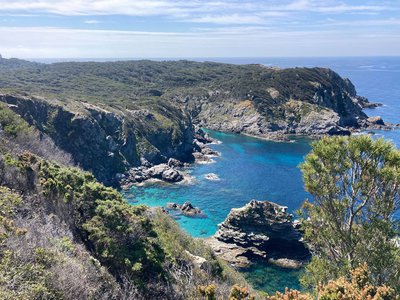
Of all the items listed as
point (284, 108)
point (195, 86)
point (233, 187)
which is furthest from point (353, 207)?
point (195, 86)

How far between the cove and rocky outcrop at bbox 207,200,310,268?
233 centimetres

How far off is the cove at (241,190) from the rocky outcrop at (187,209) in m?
1.22

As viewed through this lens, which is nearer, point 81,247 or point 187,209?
point 81,247

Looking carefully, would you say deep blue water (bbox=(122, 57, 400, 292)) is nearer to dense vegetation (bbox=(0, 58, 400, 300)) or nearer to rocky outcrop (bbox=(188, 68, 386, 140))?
rocky outcrop (bbox=(188, 68, 386, 140))

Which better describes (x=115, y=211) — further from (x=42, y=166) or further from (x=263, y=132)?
(x=263, y=132)

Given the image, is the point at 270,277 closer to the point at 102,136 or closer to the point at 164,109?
the point at 102,136

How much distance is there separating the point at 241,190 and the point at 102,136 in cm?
3219

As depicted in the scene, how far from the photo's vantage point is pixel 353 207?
16.4 meters

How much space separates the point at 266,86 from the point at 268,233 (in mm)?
102021

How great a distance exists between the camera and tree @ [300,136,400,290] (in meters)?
15.1

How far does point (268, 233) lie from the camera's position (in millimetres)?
47719

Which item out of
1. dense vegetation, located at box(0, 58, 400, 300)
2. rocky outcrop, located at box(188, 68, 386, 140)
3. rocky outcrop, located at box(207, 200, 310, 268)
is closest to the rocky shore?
rocky outcrop, located at box(207, 200, 310, 268)

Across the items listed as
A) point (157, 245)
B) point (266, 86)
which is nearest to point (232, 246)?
point (157, 245)

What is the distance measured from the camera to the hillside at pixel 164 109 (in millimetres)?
75875
